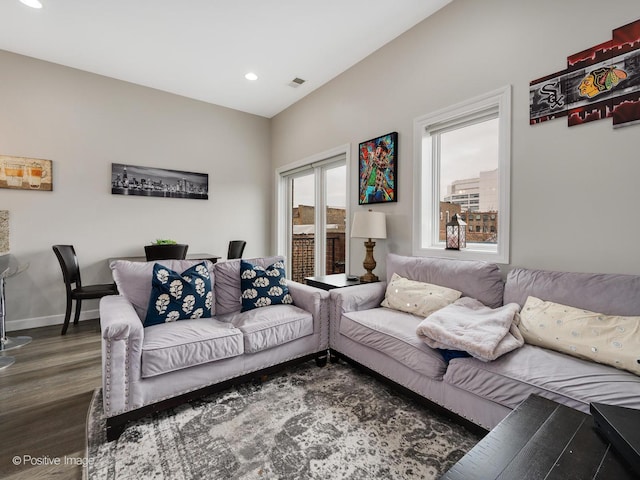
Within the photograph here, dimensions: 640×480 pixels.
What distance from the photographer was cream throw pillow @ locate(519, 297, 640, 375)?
1335 mm

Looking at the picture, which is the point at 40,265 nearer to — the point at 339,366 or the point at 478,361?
the point at 339,366

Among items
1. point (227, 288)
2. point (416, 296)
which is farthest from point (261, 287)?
point (416, 296)

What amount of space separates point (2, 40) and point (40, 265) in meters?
2.31

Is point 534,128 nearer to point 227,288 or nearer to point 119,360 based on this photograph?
point 227,288

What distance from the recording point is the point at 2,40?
9.85 ft

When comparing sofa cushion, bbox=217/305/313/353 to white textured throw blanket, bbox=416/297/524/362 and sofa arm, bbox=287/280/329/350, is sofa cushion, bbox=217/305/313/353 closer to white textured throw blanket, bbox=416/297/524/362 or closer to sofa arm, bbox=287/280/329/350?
sofa arm, bbox=287/280/329/350

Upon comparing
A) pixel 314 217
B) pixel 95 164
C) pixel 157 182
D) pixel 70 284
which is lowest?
pixel 70 284

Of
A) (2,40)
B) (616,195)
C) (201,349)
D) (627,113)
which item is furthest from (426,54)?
(2,40)

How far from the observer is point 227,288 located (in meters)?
2.48

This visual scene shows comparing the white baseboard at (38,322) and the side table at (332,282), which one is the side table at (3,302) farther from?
the side table at (332,282)

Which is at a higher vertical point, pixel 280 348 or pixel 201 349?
pixel 201 349

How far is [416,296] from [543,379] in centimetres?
103

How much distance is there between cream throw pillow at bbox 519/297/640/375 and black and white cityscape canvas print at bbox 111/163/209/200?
4097mm

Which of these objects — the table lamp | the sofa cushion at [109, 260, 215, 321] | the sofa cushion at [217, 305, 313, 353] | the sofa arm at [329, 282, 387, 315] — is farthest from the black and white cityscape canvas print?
the sofa arm at [329, 282, 387, 315]
